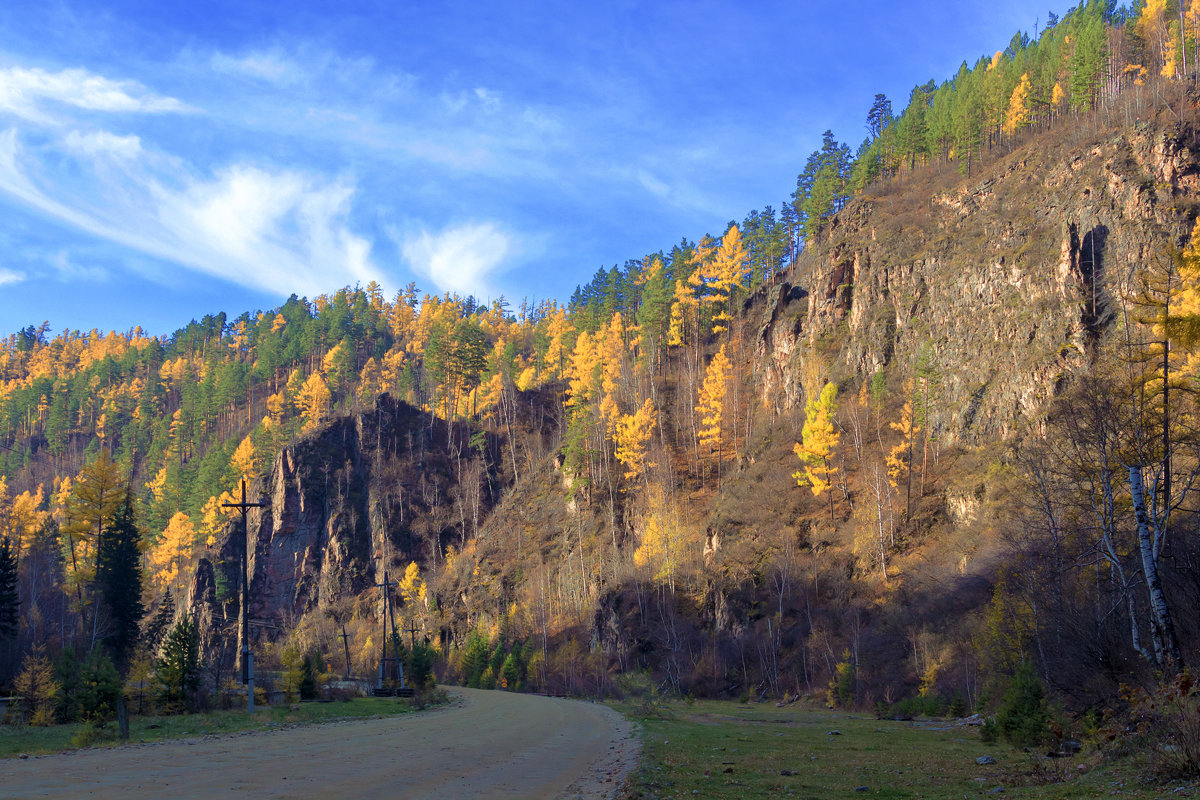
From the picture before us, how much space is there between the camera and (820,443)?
178 feet

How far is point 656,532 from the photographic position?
62.9m

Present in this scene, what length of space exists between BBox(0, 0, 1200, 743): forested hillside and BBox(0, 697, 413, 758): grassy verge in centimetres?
815

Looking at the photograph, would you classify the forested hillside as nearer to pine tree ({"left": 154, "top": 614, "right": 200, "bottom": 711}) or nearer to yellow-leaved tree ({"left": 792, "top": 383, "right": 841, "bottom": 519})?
yellow-leaved tree ({"left": 792, "top": 383, "right": 841, "bottom": 519})

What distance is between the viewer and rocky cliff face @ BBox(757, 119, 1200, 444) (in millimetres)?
49719

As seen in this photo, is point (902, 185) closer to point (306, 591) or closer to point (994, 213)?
point (994, 213)

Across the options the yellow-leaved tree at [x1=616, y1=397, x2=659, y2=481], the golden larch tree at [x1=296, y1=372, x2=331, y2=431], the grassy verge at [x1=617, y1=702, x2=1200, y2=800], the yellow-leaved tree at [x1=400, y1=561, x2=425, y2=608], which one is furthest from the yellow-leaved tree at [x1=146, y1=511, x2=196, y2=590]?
the grassy verge at [x1=617, y1=702, x2=1200, y2=800]

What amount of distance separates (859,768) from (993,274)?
5466cm

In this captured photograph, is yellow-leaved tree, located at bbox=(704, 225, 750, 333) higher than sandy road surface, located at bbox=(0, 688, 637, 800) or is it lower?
higher

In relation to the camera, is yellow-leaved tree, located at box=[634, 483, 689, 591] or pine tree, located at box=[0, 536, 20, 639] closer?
pine tree, located at box=[0, 536, 20, 639]

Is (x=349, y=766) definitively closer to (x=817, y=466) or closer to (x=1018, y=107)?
(x=817, y=466)

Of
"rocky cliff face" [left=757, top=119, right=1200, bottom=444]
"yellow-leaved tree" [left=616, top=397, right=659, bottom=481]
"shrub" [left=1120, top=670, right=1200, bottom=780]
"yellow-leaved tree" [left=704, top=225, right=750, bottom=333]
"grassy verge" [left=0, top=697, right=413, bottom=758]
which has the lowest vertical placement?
"grassy verge" [left=0, top=697, right=413, bottom=758]

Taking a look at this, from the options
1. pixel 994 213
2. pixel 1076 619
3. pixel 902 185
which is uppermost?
pixel 902 185

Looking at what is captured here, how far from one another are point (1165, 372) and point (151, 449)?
149m

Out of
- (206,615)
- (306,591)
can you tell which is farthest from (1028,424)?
(206,615)
